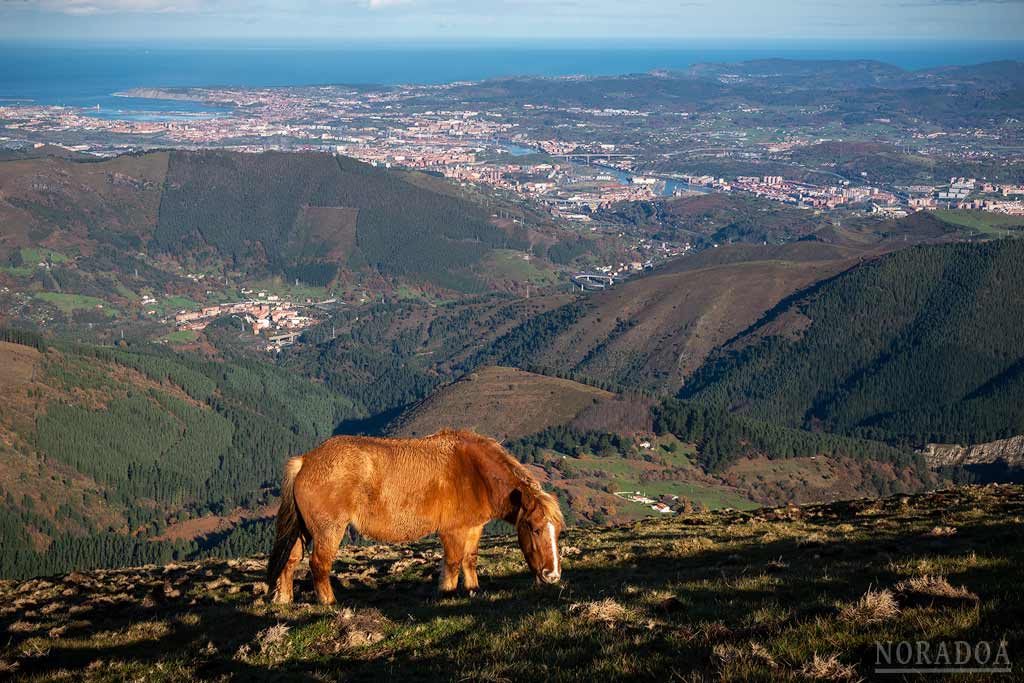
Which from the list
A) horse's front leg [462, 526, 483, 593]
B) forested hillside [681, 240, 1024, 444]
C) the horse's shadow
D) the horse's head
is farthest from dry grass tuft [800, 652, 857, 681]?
forested hillside [681, 240, 1024, 444]

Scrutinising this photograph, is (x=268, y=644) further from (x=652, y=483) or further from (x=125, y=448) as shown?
(x=125, y=448)

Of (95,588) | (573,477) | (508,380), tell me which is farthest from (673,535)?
(508,380)

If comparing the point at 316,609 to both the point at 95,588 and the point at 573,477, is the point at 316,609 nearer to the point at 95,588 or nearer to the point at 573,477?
the point at 95,588

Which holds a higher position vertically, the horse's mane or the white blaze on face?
the horse's mane

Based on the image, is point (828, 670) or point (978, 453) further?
point (978, 453)

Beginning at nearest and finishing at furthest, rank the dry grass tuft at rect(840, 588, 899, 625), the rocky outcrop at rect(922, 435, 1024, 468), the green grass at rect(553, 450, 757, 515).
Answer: the dry grass tuft at rect(840, 588, 899, 625) < the green grass at rect(553, 450, 757, 515) < the rocky outcrop at rect(922, 435, 1024, 468)

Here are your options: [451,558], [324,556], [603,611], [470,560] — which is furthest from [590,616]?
[324,556]

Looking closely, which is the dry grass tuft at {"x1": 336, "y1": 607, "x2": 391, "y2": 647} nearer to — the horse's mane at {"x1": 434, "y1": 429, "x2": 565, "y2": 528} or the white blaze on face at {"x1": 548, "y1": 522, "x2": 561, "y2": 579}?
the white blaze on face at {"x1": 548, "y1": 522, "x2": 561, "y2": 579}
